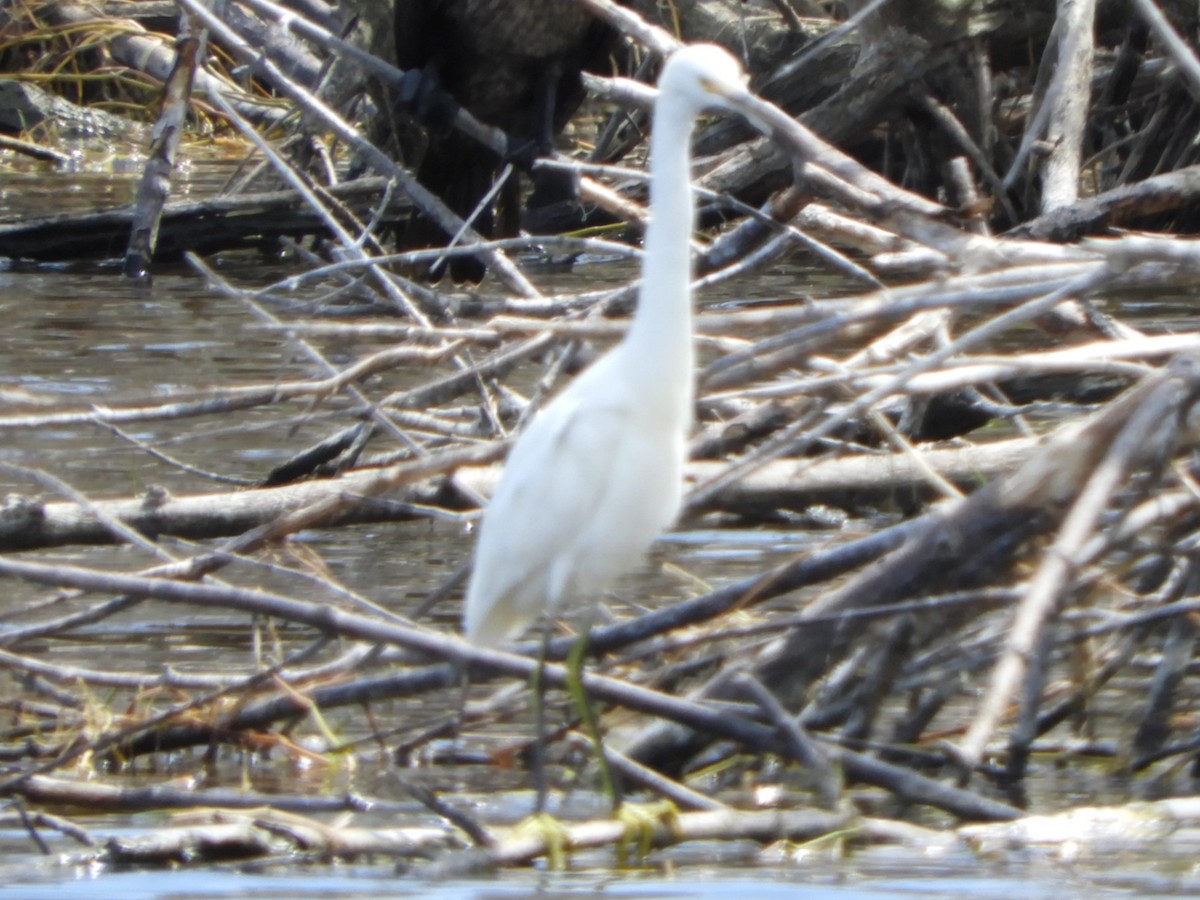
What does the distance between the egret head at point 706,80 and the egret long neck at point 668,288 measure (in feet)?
0.11

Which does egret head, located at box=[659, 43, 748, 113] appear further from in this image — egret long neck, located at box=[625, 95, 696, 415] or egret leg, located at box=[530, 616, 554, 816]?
egret leg, located at box=[530, 616, 554, 816]

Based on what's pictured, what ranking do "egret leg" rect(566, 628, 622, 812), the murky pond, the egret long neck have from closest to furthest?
the murky pond, the egret long neck, "egret leg" rect(566, 628, 622, 812)

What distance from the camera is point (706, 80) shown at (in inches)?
111

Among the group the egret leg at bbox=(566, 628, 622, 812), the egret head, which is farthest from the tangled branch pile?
the egret head

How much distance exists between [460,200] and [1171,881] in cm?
517

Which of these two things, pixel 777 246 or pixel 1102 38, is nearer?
pixel 777 246

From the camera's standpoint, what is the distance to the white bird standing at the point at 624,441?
2.76m

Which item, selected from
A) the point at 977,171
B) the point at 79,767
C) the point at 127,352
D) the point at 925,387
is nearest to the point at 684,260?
the point at 925,387

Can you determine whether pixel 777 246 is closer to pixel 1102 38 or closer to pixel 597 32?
pixel 597 32

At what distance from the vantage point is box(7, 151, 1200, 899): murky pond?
254 centimetres

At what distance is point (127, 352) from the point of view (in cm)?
690

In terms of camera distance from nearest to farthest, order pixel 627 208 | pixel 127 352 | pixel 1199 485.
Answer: pixel 1199 485, pixel 627 208, pixel 127 352

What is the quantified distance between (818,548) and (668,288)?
0.61 m

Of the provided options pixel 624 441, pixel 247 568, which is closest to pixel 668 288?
pixel 624 441
